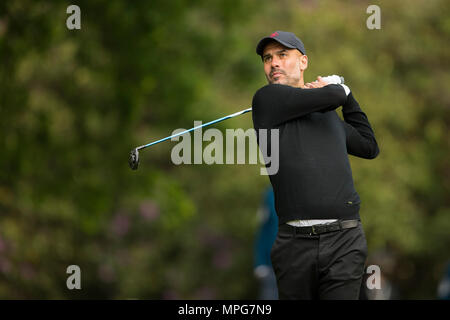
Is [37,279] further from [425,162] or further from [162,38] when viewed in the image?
[425,162]

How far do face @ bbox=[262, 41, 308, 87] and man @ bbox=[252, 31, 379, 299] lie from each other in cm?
13

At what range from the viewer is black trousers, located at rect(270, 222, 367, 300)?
4.23 meters

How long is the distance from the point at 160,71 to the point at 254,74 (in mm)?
2973

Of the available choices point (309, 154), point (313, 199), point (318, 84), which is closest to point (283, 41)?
point (318, 84)

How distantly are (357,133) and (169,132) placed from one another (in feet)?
33.8

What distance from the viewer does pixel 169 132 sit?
14.8m

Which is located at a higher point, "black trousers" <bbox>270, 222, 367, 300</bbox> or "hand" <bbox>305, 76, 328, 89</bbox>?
"hand" <bbox>305, 76, 328, 89</bbox>

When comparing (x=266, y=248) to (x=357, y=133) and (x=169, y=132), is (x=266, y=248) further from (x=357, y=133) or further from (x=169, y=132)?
(x=169, y=132)

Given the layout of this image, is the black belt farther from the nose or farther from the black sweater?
the nose

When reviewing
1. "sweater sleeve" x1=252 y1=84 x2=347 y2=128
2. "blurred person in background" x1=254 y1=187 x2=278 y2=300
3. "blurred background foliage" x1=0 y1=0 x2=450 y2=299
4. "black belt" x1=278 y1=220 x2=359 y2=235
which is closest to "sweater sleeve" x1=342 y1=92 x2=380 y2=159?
"sweater sleeve" x1=252 y1=84 x2=347 y2=128

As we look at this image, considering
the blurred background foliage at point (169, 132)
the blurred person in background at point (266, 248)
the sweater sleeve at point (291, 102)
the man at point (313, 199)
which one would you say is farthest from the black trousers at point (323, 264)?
the blurred background foliage at point (169, 132)

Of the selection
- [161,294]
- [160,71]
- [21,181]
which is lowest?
[161,294]
